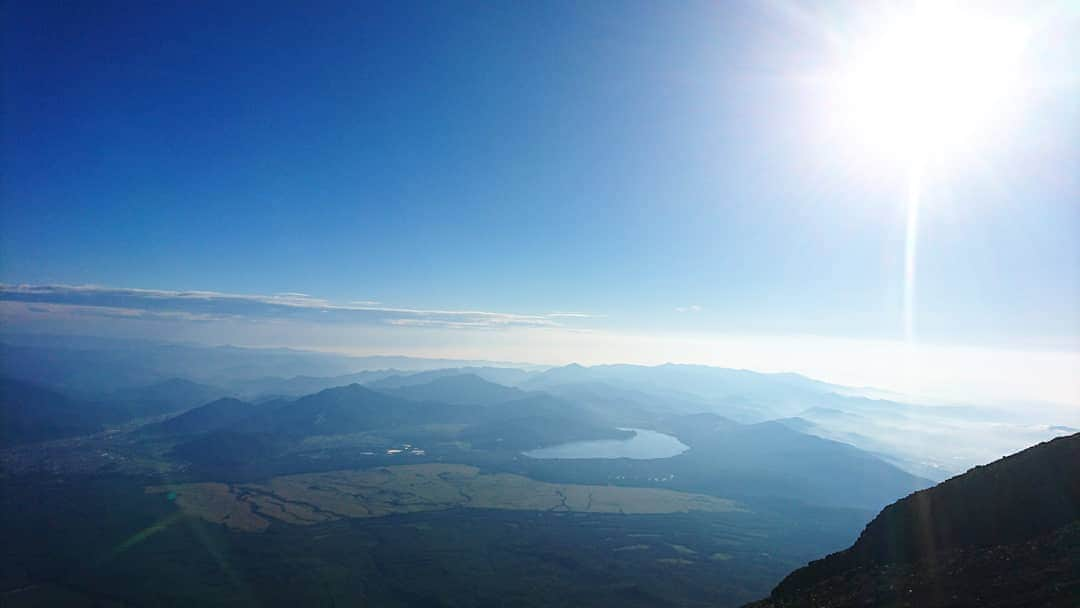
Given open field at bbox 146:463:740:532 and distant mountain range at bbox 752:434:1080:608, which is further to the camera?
open field at bbox 146:463:740:532

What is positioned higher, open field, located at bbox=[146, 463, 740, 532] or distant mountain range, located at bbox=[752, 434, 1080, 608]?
distant mountain range, located at bbox=[752, 434, 1080, 608]

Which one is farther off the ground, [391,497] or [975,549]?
[975,549]

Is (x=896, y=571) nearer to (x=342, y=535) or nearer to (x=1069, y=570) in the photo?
(x=1069, y=570)

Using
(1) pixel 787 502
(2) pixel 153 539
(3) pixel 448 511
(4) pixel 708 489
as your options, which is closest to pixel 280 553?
(2) pixel 153 539

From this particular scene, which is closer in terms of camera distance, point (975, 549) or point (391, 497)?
point (975, 549)
